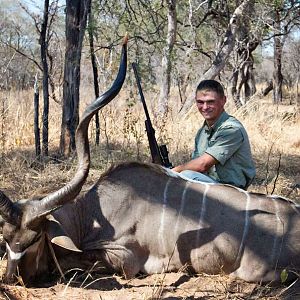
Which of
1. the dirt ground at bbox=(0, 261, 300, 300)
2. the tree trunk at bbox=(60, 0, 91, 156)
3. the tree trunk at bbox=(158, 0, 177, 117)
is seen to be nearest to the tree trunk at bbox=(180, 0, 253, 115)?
the tree trunk at bbox=(158, 0, 177, 117)

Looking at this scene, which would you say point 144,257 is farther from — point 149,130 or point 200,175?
point 149,130

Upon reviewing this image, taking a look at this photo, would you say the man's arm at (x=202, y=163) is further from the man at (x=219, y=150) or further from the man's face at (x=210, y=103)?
the man's face at (x=210, y=103)

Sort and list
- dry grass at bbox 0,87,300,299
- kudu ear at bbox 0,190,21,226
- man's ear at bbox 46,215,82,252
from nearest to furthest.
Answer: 1. kudu ear at bbox 0,190,21,226
2. man's ear at bbox 46,215,82,252
3. dry grass at bbox 0,87,300,299

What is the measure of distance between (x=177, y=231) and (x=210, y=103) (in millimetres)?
868

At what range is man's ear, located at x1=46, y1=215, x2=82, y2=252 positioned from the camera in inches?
103

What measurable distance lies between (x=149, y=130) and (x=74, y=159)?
1.34 meters

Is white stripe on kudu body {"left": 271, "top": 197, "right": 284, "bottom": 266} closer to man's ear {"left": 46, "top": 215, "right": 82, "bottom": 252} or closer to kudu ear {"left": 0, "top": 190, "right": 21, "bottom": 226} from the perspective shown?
man's ear {"left": 46, "top": 215, "right": 82, "bottom": 252}

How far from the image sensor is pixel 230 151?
3215 mm

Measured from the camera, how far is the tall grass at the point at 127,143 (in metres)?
4.70

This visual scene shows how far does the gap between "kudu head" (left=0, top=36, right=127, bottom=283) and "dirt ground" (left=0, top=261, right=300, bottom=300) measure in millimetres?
118

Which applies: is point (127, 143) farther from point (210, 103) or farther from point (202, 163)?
point (202, 163)

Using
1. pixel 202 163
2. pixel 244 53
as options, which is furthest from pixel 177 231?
pixel 244 53

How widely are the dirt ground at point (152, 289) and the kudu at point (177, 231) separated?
6 centimetres

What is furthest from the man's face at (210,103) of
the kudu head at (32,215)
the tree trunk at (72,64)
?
the tree trunk at (72,64)
